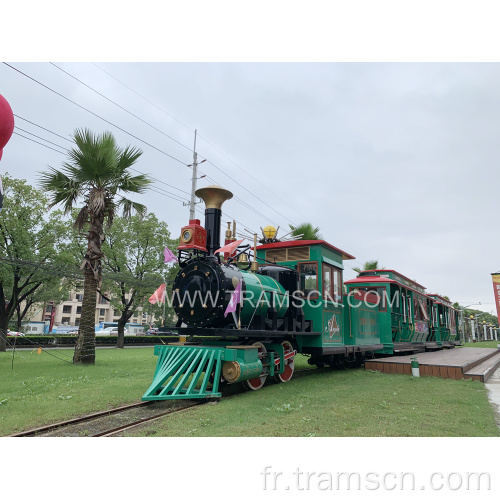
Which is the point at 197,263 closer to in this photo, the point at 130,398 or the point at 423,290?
the point at 130,398

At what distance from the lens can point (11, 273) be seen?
58.9 feet

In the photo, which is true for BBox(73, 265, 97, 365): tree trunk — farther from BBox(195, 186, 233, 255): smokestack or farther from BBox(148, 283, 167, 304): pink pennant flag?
BBox(195, 186, 233, 255): smokestack

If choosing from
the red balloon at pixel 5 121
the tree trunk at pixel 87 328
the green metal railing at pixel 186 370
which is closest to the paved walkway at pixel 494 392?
the green metal railing at pixel 186 370

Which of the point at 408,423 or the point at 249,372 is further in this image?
the point at 249,372

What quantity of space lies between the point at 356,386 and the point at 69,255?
1766cm

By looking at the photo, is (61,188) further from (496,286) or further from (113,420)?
(496,286)

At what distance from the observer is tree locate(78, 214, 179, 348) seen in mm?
25375

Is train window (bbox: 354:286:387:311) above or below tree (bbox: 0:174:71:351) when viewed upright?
below

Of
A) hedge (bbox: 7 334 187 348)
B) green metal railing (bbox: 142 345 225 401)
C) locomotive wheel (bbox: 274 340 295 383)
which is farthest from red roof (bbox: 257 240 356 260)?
hedge (bbox: 7 334 187 348)

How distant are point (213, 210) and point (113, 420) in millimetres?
4045

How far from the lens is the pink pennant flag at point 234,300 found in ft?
21.1

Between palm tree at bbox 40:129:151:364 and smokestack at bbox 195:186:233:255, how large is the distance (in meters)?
5.75

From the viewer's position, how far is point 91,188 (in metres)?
12.3

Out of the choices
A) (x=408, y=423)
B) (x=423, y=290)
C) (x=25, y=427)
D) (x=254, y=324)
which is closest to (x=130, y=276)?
(x=423, y=290)
